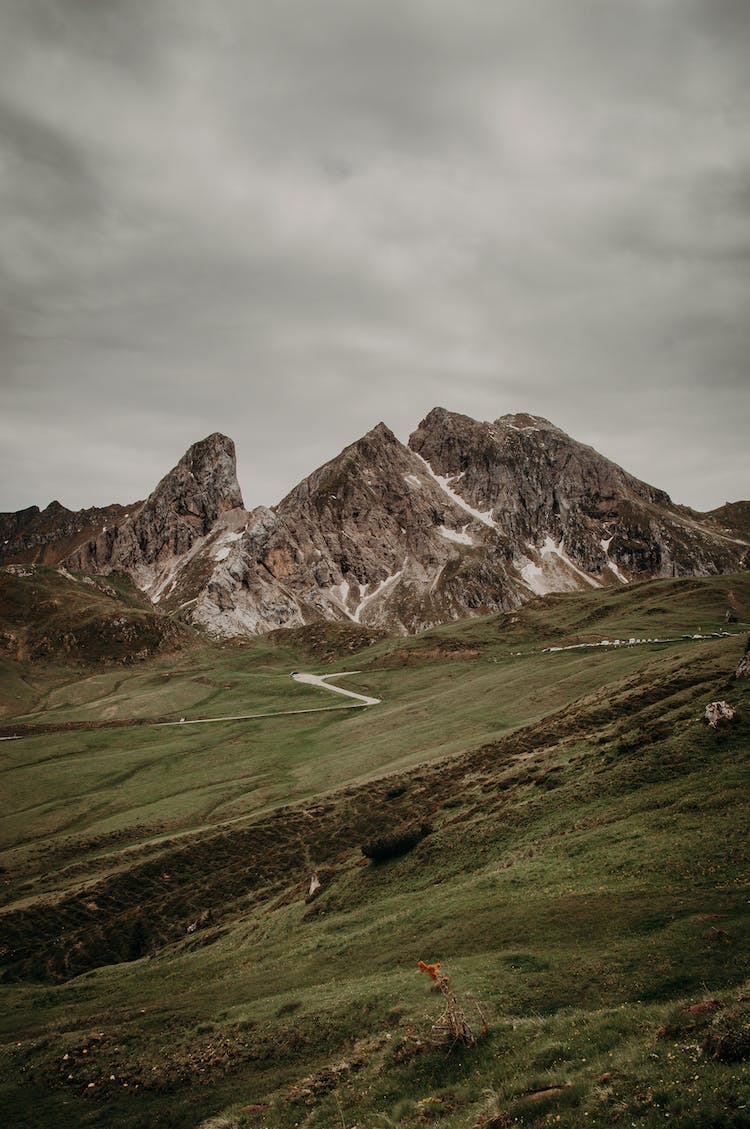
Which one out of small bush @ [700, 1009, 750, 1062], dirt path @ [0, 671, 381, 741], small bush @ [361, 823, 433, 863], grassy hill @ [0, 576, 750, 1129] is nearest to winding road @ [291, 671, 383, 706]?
dirt path @ [0, 671, 381, 741]

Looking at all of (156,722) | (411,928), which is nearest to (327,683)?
(156,722)

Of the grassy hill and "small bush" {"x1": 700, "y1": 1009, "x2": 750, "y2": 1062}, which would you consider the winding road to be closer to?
the grassy hill

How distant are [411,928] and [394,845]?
11.6m

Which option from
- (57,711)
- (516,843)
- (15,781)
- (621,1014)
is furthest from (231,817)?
(57,711)

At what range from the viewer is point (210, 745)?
104m

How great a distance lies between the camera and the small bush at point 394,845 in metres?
41.7

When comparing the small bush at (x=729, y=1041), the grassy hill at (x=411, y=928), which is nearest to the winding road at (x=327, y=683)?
the grassy hill at (x=411, y=928)

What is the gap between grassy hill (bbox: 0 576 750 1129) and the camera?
641 inches

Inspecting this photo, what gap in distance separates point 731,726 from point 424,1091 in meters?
30.0

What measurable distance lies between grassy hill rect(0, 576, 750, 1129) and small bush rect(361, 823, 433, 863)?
79cm

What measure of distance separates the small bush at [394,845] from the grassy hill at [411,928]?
0.79 m

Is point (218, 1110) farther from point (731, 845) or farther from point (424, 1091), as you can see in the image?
point (731, 845)

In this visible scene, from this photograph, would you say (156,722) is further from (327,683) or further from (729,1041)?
(729,1041)

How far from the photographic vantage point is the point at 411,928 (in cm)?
3012
